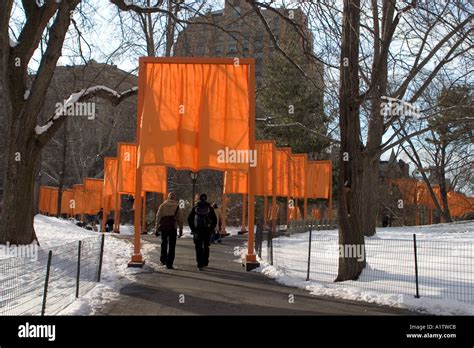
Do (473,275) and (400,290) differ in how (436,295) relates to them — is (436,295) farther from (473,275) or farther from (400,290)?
(473,275)

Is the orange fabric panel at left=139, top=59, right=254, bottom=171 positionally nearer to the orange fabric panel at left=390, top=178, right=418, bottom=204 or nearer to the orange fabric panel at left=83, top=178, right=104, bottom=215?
the orange fabric panel at left=83, top=178, right=104, bottom=215

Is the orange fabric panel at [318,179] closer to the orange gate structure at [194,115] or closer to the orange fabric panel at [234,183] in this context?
the orange fabric panel at [234,183]

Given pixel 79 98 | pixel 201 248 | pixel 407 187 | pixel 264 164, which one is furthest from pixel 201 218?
pixel 407 187

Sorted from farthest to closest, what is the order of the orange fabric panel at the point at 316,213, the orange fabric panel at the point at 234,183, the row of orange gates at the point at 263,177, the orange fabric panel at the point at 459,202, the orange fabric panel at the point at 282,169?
the orange fabric panel at the point at 316,213 → the orange fabric panel at the point at 459,202 → the orange fabric panel at the point at 282,169 → the orange fabric panel at the point at 234,183 → the row of orange gates at the point at 263,177

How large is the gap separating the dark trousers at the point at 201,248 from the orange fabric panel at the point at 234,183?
13.2 meters

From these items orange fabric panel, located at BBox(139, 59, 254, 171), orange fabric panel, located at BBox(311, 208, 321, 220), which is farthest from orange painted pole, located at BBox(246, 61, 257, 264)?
orange fabric panel, located at BBox(311, 208, 321, 220)

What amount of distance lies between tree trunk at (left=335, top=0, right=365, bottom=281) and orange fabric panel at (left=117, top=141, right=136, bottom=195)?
598 inches

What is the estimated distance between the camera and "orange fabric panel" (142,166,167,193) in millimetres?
23984

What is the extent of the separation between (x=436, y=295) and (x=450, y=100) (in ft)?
44.8

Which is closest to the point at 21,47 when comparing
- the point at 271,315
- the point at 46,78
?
the point at 46,78

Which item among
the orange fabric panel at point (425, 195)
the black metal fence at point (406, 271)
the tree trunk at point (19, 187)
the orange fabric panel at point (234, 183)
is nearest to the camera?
the black metal fence at point (406, 271)

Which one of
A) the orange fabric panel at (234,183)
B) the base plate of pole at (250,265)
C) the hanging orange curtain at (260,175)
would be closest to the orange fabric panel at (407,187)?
the hanging orange curtain at (260,175)

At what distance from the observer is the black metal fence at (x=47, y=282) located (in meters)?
7.56

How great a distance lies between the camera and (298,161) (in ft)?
94.4
